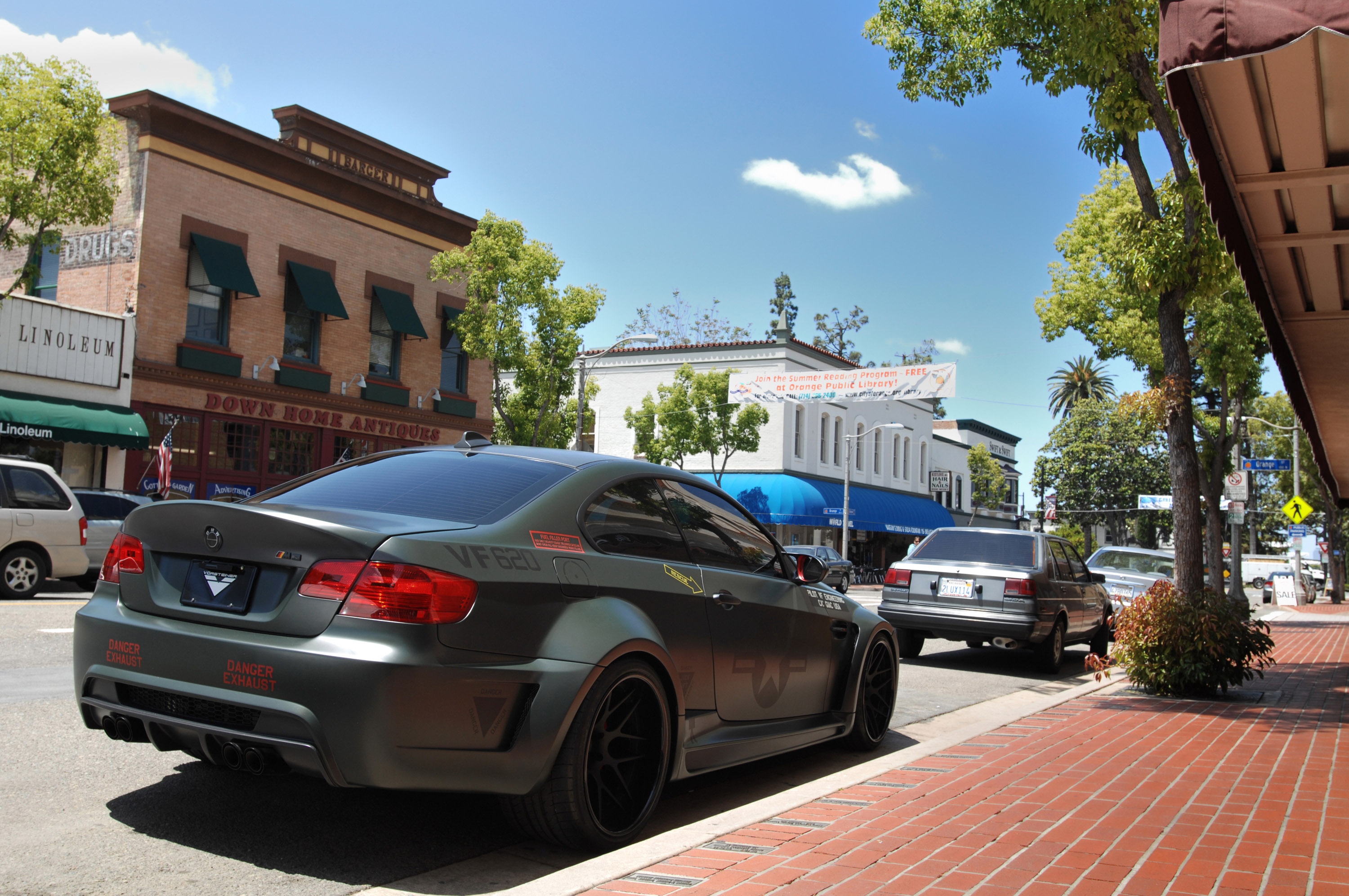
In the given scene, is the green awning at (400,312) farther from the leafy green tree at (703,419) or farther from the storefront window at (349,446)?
the leafy green tree at (703,419)

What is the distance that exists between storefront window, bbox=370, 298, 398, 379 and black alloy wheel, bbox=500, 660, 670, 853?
25.8m

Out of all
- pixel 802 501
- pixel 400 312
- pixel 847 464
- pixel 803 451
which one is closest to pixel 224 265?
pixel 400 312

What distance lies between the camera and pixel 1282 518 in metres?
75.9

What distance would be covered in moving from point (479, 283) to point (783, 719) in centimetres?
2475

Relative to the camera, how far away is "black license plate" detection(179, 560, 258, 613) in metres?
3.89

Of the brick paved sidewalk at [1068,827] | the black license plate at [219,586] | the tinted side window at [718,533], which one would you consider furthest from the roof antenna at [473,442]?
the brick paved sidewalk at [1068,827]

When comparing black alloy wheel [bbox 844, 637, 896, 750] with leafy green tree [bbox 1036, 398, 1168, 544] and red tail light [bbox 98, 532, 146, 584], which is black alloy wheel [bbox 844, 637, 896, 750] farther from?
leafy green tree [bbox 1036, 398, 1168, 544]

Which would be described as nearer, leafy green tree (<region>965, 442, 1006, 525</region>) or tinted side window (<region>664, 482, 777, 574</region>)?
tinted side window (<region>664, 482, 777, 574</region>)

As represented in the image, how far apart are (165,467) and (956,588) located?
1736 cm

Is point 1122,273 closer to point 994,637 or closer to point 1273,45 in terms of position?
point 994,637

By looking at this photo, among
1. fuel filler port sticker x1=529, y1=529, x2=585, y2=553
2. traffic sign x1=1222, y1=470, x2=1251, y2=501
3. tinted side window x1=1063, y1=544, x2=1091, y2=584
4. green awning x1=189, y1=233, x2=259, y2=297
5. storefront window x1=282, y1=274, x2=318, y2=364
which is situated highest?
green awning x1=189, y1=233, x2=259, y2=297

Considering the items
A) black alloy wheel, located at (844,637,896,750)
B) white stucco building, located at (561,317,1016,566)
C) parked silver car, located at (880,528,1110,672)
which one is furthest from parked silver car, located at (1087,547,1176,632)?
white stucco building, located at (561,317,1016,566)

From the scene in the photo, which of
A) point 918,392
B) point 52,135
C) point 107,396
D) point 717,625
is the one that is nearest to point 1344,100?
point 717,625

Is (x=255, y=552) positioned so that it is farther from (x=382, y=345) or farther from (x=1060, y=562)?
(x=382, y=345)
